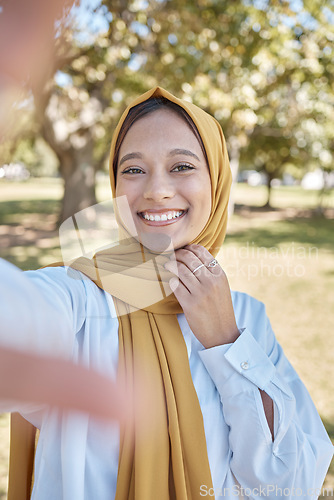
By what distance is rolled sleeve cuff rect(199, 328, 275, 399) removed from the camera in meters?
1.26

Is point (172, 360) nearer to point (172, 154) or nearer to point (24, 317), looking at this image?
point (172, 154)

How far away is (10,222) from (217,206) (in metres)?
13.5

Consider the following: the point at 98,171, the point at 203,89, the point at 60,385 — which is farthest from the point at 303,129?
the point at 60,385

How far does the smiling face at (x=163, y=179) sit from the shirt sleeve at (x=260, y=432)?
1.34ft

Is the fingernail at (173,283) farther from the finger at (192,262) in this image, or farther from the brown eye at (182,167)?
the brown eye at (182,167)

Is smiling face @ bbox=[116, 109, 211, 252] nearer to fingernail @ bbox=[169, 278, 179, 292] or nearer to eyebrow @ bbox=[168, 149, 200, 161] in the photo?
eyebrow @ bbox=[168, 149, 200, 161]

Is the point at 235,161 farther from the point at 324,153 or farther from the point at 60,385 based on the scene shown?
the point at 60,385

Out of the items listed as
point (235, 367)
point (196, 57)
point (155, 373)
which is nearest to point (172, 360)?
point (155, 373)

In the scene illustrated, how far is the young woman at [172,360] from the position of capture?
1.19 m

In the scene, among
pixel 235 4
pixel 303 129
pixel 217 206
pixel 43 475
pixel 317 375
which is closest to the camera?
pixel 43 475

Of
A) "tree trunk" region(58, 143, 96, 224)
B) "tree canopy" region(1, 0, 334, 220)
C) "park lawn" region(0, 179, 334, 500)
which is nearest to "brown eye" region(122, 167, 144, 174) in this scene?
"park lawn" region(0, 179, 334, 500)

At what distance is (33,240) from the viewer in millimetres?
10586

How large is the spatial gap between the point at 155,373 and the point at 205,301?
0.87ft

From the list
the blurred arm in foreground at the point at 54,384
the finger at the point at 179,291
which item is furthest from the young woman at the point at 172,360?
the blurred arm in foreground at the point at 54,384
